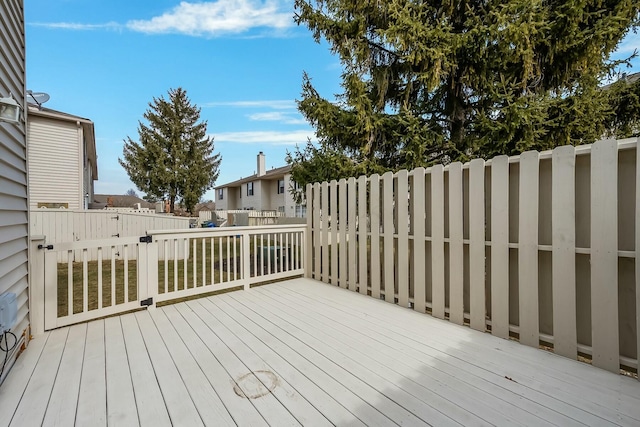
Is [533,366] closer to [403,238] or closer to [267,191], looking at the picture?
[403,238]

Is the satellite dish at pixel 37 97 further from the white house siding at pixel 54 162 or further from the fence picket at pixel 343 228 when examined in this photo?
the white house siding at pixel 54 162

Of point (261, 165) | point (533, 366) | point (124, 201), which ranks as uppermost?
point (261, 165)

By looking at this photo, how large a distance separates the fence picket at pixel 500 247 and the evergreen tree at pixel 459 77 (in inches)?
105

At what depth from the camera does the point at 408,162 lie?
5.52 m

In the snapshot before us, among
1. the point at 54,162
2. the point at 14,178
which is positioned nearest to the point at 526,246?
the point at 14,178

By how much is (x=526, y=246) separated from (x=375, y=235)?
5.81 feet

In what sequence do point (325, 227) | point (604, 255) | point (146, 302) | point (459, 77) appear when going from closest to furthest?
point (604, 255) < point (146, 302) < point (325, 227) < point (459, 77)

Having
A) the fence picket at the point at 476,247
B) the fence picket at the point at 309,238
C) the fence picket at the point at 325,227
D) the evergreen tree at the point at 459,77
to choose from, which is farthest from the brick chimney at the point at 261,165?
the fence picket at the point at 476,247

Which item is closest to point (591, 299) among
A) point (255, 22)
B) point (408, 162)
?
point (408, 162)

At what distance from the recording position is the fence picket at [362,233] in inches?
160

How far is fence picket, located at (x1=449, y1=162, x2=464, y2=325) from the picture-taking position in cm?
298

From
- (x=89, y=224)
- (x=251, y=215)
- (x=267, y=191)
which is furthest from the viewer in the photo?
(x=267, y=191)

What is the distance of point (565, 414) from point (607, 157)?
1822 mm

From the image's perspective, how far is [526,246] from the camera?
2.51 metres
